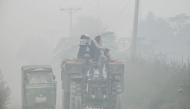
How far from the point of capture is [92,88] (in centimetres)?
1861

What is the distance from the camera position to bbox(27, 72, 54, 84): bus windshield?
70.9ft

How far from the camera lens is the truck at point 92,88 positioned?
1856 cm

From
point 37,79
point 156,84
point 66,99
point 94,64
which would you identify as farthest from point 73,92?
point 156,84

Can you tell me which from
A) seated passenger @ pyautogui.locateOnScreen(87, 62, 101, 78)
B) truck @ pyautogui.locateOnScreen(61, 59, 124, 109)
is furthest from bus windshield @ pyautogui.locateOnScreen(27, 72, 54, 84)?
seated passenger @ pyautogui.locateOnScreen(87, 62, 101, 78)

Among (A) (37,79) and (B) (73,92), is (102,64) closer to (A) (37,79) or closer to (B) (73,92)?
(B) (73,92)

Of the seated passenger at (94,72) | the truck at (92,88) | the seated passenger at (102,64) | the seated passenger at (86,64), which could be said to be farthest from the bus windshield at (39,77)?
the seated passenger at (102,64)

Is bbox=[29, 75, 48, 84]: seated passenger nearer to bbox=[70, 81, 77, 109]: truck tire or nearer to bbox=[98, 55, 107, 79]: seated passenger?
bbox=[70, 81, 77, 109]: truck tire

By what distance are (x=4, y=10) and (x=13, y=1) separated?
2.52m

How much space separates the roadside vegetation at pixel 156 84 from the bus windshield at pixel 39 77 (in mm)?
4978

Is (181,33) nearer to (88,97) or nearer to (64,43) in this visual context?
(64,43)

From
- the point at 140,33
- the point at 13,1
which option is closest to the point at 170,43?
the point at 140,33

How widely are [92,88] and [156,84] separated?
5307 mm

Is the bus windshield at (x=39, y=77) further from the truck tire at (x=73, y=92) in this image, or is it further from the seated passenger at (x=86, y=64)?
the seated passenger at (x=86, y=64)

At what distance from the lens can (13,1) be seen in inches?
2288
